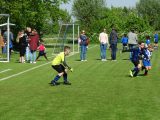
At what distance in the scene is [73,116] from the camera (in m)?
10.8

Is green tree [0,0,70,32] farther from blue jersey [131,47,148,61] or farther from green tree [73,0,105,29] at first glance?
blue jersey [131,47,148,61]

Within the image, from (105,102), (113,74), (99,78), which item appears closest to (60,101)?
(105,102)

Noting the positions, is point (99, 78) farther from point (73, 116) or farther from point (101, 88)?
point (73, 116)

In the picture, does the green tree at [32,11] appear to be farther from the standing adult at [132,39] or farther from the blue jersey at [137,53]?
the blue jersey at [137,53]

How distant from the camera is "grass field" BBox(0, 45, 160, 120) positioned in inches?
435

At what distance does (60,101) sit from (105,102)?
1158 mm

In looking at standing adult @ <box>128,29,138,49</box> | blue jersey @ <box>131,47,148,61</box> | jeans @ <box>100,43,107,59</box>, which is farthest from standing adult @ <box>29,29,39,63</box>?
blue jersey @ <box>131,47,148,61</box>

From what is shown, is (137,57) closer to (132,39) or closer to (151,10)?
(132,39)

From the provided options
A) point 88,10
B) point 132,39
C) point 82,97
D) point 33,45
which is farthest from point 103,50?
point 88,10

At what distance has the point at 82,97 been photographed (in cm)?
1400

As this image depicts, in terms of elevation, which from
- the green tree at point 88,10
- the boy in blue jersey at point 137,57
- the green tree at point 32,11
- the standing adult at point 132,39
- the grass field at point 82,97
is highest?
the green tree at point 88,10

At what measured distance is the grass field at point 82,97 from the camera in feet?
36.2

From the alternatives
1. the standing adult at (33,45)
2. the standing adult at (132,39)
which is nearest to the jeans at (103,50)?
the standing adult at (132,39)

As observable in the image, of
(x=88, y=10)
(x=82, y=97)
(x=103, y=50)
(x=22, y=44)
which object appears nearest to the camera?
(x=82, y=97)
